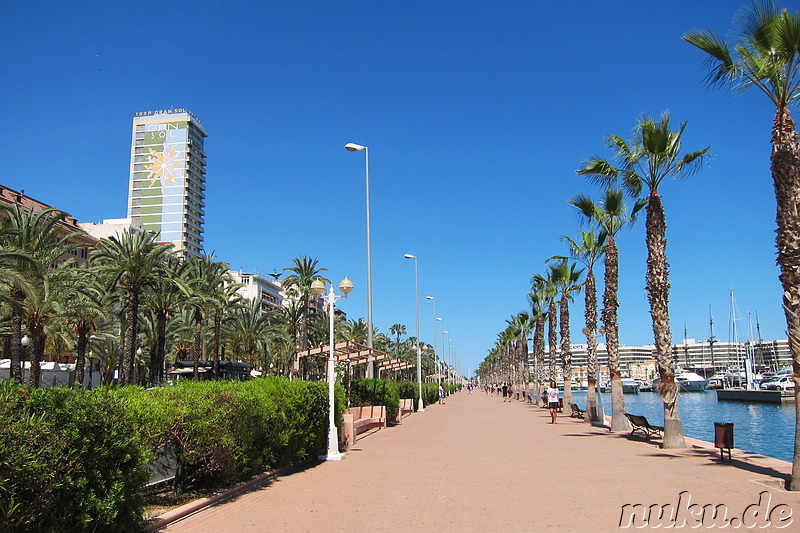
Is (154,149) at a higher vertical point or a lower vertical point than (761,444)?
higher

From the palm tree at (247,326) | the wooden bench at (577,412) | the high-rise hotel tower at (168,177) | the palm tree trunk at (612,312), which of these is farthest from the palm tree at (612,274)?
the high-rise hotel tower at (168,177)

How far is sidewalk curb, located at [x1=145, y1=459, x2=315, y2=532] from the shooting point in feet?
25.6

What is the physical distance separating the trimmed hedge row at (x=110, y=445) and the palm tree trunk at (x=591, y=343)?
63.3ft

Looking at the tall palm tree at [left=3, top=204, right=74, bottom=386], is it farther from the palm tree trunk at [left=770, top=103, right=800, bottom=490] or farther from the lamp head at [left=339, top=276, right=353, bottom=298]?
the palm tree trunk at [left=770, top=103, right=800, bottom=490]

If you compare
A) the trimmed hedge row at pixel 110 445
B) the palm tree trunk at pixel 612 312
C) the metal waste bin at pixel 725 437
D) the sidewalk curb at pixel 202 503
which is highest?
the palm tree trunk at pixel 612 312

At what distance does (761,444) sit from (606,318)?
25.2 feet

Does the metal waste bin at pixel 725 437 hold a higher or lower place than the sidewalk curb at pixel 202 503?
higher

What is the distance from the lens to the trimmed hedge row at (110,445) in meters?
5.32

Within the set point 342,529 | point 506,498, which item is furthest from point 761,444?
point 342,529

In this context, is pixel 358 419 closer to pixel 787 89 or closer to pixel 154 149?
pixel 787 89

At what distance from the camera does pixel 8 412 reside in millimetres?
5316

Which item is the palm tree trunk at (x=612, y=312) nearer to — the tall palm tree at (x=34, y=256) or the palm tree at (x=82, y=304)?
the tall palm tree at (x=34, y=256)

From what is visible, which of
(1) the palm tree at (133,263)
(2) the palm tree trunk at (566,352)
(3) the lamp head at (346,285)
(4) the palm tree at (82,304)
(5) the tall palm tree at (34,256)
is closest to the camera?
(3) the lamp head at (346,285)

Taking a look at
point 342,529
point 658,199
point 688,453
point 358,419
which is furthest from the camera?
point 358,419
